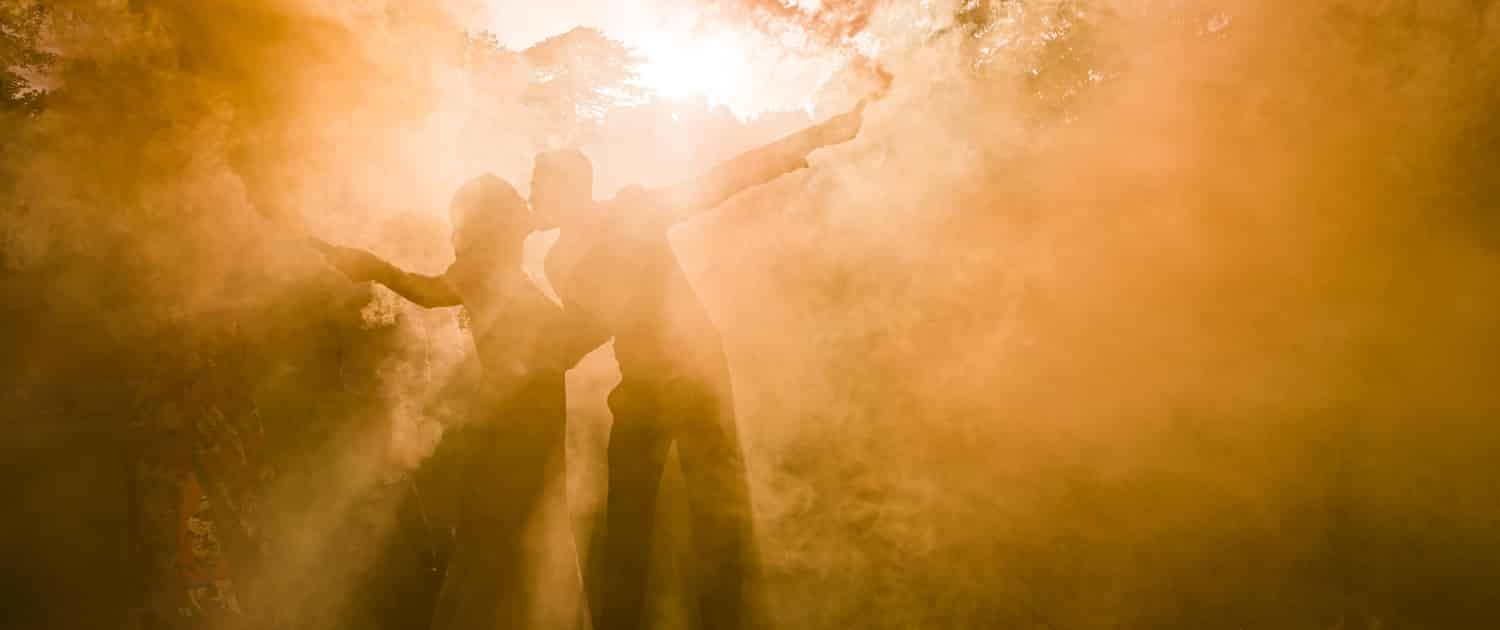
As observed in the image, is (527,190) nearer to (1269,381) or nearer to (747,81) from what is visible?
(747,81)

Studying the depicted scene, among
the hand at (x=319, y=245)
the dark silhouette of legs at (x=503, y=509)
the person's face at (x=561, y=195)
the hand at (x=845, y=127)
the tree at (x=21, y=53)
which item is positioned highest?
the tree at (x=21, y=53)

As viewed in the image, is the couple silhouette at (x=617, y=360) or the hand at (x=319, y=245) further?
the hand at (x=319, y=245)

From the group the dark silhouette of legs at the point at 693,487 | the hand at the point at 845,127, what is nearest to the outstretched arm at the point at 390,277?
the dark silhouette of legs at the point at 693,487

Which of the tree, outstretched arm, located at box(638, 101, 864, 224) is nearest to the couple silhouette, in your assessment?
outstretched arm, located at box(638, 101, 864, 224)

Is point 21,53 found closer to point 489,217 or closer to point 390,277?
point 390,277

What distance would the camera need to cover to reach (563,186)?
2328 mm

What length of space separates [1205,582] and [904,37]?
211 centimetres

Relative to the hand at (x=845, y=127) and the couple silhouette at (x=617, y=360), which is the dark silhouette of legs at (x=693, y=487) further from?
the hand at (x=845, y=127)

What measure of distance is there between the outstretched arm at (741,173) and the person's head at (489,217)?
0.50m

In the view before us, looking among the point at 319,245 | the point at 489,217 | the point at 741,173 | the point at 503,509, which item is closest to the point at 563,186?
the point at 489,217

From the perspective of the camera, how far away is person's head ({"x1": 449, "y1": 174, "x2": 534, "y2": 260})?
92.1 inches

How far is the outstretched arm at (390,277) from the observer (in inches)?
91.0

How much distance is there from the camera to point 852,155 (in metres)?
2.21

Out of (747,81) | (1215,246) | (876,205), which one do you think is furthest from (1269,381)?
(747,81)
